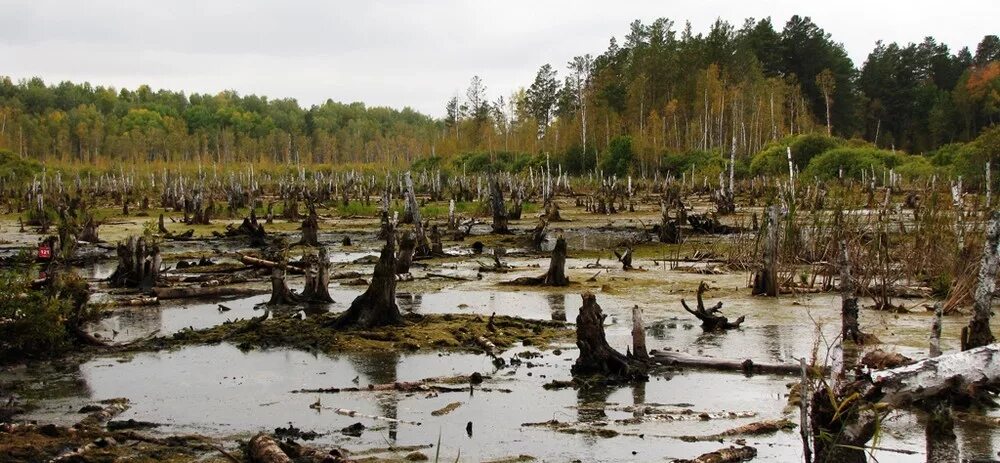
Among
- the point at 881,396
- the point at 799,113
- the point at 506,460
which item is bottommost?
the point at 506,460

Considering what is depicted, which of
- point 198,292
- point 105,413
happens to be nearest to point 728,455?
point 105,413

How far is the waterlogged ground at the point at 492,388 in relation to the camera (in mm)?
7496

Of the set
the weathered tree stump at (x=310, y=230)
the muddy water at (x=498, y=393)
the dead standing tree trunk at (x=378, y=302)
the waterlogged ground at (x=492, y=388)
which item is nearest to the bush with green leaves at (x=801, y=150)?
the weathered tree stump at (x=310, y=230)

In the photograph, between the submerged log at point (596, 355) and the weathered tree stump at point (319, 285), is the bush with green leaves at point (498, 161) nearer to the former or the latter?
the weathered tree stump at point (319, 285)

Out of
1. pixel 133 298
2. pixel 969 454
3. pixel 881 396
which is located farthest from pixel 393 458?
pixel 133 298

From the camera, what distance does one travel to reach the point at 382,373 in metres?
10.4

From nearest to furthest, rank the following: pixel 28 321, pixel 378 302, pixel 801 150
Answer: pixel 28 321 → pixel 378 302 → pixel 801 150

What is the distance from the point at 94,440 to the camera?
293 inches

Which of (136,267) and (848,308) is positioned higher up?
(136,267)

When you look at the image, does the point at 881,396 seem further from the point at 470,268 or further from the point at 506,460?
the point at 470,268

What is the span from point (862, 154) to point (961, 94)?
26.6 metres

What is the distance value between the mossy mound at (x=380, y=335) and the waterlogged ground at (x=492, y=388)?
307 mm

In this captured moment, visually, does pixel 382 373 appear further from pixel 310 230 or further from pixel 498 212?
pixel 498 212

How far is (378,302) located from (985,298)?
6.88m
